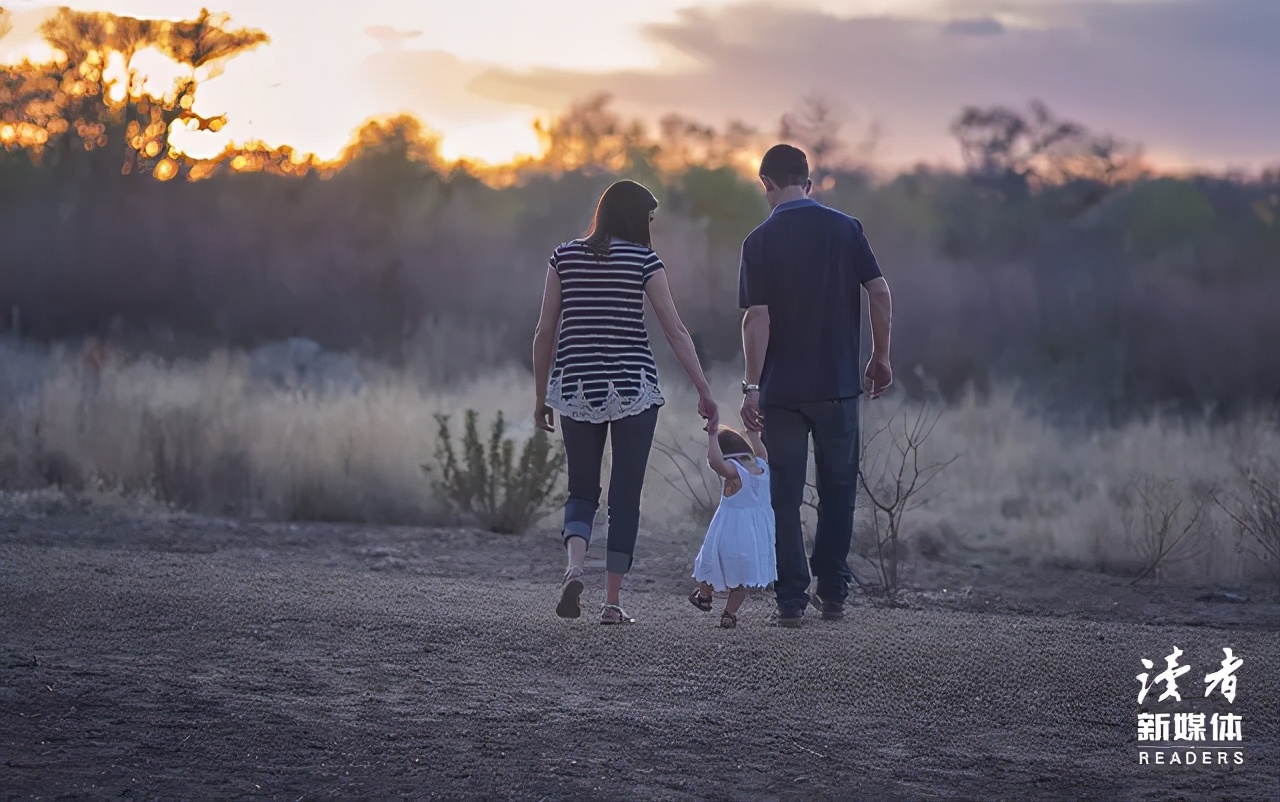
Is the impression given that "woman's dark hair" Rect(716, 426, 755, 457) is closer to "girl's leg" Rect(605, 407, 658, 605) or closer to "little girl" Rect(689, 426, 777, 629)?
"little girl" Rect(689, 426, 777, 629)

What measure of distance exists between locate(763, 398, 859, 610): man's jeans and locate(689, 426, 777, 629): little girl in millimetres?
77

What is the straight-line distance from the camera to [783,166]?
736 cm

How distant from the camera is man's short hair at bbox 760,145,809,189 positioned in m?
7.37

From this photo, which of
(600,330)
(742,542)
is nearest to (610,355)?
(600,330)

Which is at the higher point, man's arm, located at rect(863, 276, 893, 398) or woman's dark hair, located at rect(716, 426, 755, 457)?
man's arm, located at rect(863, 276, 893, 398)

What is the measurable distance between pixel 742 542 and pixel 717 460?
15.8 inches

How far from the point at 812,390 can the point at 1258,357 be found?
19.1 m

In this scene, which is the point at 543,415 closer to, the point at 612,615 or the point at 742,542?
the point at 612,615

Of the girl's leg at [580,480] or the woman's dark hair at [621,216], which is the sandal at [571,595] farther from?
the woman's dark hair at [621,216]

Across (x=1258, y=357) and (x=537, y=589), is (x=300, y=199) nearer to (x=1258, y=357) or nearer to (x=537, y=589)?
(x=1258, y=357)

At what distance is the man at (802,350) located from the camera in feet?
23.8

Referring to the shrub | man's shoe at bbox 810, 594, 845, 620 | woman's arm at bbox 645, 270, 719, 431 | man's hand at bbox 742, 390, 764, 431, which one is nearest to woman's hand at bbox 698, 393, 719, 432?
woman's arm at bbox 645, 270, 719, 431

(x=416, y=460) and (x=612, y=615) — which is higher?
(x=416, y=460)

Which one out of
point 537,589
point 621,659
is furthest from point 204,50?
point 621,659
